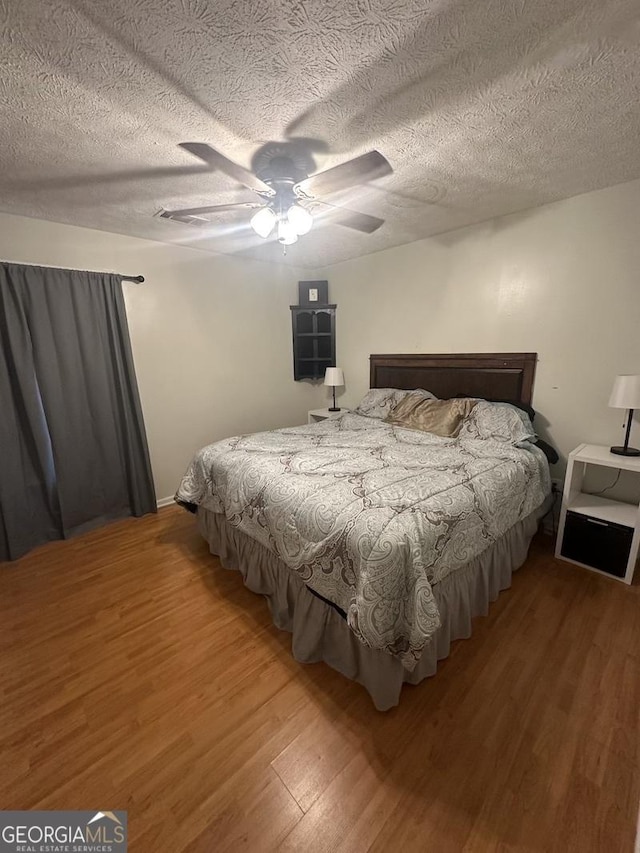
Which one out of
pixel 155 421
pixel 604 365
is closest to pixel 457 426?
pixel 604 365

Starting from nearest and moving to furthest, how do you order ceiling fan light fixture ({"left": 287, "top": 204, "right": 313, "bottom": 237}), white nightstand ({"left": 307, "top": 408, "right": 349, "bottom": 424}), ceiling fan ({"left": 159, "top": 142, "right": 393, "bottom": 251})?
ceiling fan ({"left": 159, "top": 142, "right": 393, "bottom": 251}) → ceiling fan light fixture ({"left": 287, "top": 204, "right": 313, "bottom": 237}) → white nightstand ({"left": 307, "top": 408, "right": 349, "bottom": 424})

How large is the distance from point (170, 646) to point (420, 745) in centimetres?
119

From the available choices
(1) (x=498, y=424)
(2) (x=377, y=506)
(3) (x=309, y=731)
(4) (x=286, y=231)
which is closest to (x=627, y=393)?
(1) (x=498, y=424)

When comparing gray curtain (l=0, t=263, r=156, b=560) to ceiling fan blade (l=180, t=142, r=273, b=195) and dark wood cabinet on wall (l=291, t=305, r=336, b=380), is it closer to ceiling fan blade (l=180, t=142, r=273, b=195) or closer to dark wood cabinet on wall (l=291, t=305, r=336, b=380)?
ceiling fan blade (l=180, t=142, r=273, b=195)

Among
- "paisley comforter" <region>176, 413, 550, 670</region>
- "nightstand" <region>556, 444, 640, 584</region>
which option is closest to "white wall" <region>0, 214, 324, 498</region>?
"paisley comforter" <region>176, 413, 550, 670</region>

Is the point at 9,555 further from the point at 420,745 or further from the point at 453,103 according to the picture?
the point at 453,103

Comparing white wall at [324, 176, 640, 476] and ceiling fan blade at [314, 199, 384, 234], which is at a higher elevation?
ceiling fan blade at [314, 199, 384, 234]

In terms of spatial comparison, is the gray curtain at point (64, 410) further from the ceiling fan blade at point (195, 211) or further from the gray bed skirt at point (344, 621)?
the gray bed skirt at point (344, 621)

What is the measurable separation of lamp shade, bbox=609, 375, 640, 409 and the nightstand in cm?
32

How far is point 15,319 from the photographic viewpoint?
88.9 inches

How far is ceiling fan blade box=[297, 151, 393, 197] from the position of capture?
1314 mm

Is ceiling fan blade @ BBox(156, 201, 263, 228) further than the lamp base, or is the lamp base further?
the lamp base

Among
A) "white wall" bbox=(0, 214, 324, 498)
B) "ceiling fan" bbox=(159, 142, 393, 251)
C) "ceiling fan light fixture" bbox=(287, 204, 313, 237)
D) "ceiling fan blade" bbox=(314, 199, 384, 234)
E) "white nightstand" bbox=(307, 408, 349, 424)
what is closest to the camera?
"ceiling fan" bbox=(159, 142, 393, 251)

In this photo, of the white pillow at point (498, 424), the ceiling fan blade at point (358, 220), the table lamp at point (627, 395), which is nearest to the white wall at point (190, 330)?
the ceiling fan blade at point (358, 220)
